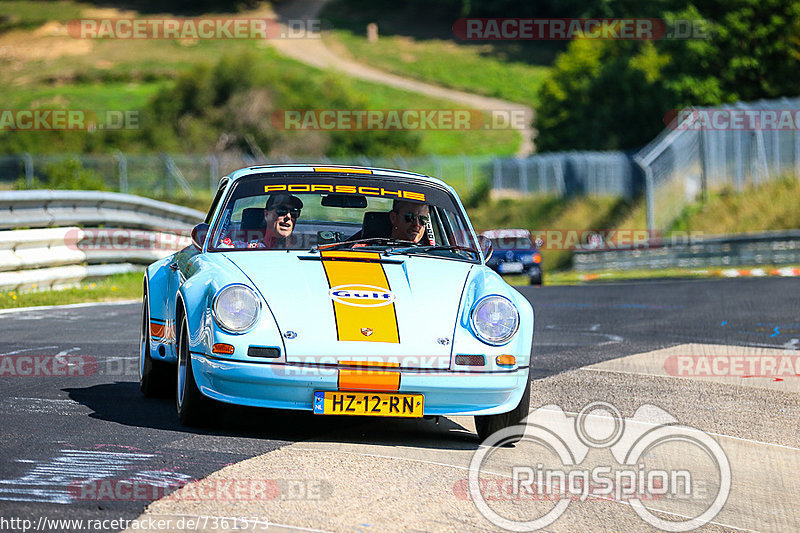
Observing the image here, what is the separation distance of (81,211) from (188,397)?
982 cm

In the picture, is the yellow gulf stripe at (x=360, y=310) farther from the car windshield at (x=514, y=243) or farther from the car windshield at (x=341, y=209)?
the car windshield at (x=514, y=243)

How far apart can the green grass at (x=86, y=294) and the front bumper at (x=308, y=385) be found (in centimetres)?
776

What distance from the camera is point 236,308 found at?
20.9ft

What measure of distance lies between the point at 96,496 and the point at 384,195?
126 inches

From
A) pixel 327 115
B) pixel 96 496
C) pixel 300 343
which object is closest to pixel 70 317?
pixel 300 343

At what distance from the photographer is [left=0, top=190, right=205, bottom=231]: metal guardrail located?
47.0 feet

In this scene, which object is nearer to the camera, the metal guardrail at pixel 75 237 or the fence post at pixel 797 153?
the metal guardrail at pixel 75 237

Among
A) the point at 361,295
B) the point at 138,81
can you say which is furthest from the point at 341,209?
the point at 138,81

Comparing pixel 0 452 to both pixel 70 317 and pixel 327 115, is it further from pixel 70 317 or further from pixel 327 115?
pixel 327 115

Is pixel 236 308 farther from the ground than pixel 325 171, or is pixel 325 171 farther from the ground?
pixel 325 171

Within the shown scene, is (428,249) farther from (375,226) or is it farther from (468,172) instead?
(468,172)

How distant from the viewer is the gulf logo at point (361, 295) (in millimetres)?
6465

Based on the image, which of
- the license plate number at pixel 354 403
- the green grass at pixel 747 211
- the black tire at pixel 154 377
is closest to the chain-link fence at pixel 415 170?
the green grass at pixel 747 211

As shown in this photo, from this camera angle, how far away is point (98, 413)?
22.9 ft
